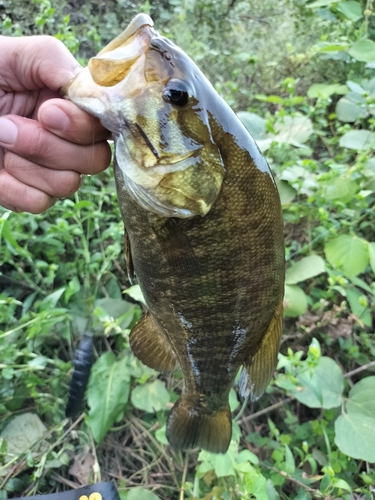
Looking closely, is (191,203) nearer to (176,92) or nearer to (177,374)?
(176,92)

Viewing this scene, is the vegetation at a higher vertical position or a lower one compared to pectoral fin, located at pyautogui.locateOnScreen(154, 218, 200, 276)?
lower

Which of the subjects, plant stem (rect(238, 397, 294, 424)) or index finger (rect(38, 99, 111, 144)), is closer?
index finger (rect(38, 99, 111, 144))

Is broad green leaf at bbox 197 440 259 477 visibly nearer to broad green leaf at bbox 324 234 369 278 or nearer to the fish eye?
broad green leaf at bbox 324 234 369 278

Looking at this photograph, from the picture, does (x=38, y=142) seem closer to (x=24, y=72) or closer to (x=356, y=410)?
(x=24, y=72)

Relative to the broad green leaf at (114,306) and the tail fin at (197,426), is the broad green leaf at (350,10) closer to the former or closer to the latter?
the broad green leaf at (114,306)

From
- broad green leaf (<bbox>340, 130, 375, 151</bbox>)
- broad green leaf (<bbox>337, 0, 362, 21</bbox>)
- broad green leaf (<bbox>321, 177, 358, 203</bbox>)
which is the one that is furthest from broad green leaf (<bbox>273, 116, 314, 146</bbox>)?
broad green leaf (<bbox>337, 0, 362, 21</bbox>)

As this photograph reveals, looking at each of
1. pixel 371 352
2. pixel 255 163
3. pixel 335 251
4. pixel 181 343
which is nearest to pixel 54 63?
pixel 255 163
